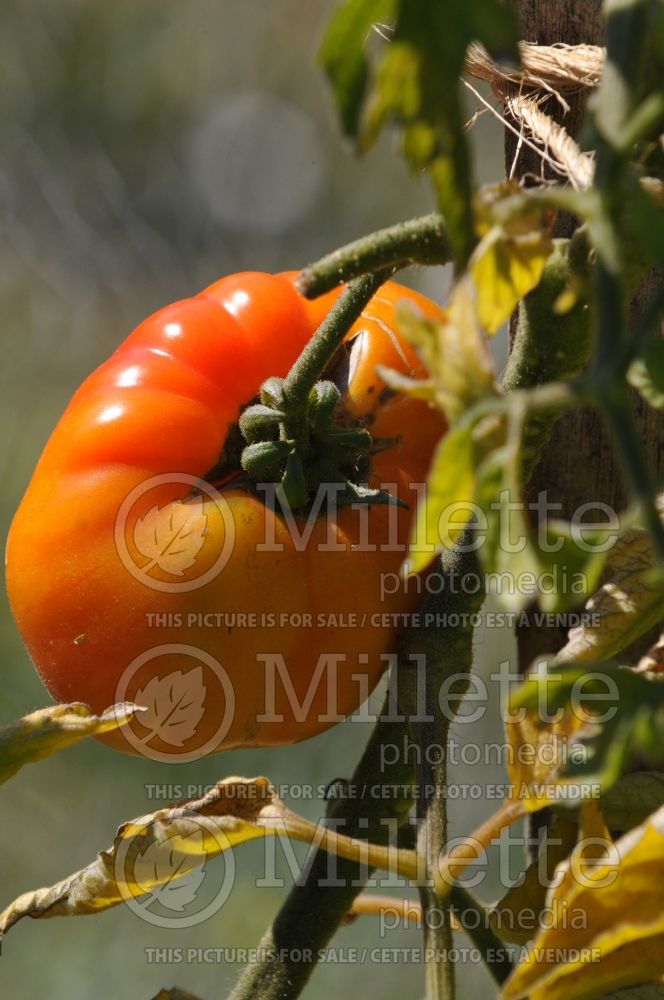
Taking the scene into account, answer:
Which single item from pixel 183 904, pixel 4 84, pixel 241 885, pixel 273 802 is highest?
pixel 4 84

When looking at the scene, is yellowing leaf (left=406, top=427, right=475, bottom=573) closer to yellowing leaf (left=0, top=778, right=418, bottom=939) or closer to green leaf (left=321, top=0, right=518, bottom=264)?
green leaf (left=321, top=0, right=518, bottom=264)

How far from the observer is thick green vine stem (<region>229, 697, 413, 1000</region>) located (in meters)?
0.54

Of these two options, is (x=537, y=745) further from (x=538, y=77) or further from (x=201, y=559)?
(x=538, y=77)

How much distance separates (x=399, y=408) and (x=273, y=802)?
21 cm

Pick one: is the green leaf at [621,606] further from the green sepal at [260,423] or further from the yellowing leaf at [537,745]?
the green sepal at [260,423]

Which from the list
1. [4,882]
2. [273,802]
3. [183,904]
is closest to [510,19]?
[273,802]

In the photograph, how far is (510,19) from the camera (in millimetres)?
257

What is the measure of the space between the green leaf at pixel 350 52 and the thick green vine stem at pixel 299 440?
0.79ft

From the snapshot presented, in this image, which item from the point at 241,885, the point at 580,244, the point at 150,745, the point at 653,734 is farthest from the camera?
the point at 241,885

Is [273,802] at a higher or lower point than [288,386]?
lower

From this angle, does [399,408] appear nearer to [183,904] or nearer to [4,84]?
[183,904]

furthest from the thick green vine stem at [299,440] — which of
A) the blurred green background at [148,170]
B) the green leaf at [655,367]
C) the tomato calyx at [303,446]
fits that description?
the blurred green background at [148,170]

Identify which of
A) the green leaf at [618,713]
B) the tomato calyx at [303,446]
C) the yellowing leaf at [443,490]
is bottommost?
the green leaf at [618,713]

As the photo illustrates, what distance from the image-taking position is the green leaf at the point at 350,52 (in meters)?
0.27
